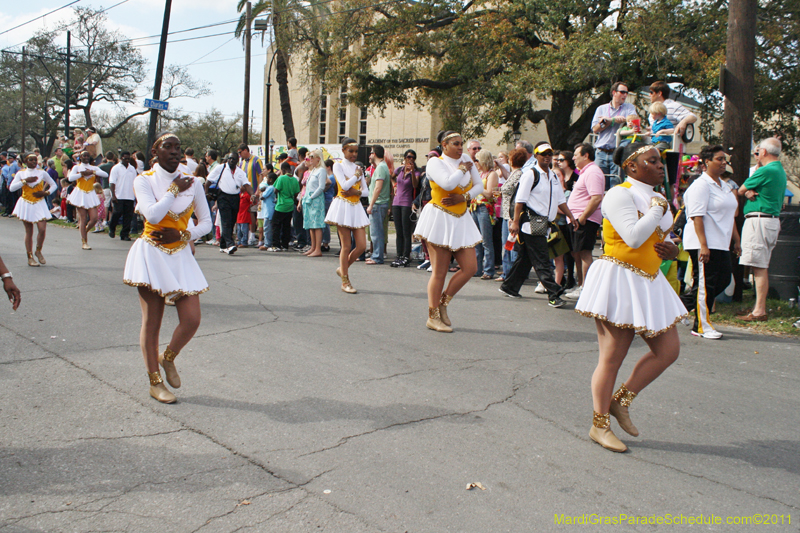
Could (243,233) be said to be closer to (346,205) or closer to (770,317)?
(346,205)

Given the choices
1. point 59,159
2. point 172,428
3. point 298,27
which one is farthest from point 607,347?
point 298,27

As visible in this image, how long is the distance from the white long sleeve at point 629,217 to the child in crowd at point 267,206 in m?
11.2

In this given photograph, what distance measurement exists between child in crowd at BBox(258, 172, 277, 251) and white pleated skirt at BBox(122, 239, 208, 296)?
9.83 m

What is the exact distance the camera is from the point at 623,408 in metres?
4.14

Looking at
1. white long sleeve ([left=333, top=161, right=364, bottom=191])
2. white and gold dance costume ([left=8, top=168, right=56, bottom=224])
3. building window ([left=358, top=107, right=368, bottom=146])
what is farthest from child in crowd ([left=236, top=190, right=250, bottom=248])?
building window ([left=358, top=107, right=368, bottom=146])

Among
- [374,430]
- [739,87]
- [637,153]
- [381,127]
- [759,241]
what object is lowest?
[374,430]

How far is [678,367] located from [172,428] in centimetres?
430

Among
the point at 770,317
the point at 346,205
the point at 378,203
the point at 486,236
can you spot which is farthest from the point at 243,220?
the point at 770,317

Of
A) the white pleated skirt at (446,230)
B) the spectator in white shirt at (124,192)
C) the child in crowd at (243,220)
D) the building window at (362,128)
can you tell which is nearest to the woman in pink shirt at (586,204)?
the white pleated skirt at (446,230)

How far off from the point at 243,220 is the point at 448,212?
876 cm

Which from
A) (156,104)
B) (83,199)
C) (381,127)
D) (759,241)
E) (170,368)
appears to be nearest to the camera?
(170,368)

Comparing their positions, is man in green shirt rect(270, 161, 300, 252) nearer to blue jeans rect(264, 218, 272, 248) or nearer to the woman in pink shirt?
blue jeans rect(264, 218, 272, 248)

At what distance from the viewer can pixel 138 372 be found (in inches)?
208

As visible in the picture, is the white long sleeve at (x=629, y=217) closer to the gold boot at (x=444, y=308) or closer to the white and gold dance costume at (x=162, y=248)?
the white and gold dance costume at (x=162, y=248)
